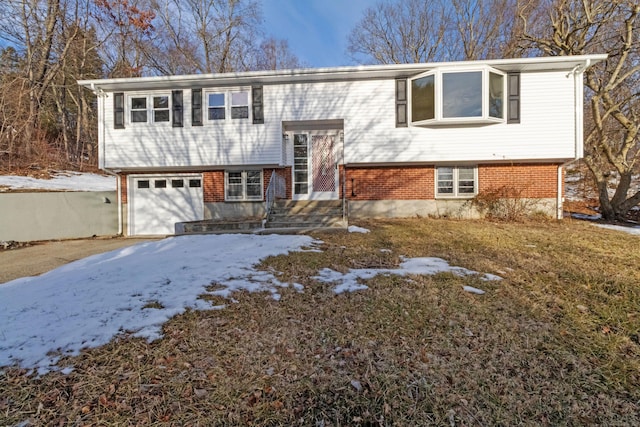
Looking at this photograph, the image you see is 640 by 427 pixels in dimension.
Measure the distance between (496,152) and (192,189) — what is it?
1087cm

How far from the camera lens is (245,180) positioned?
38.1ft

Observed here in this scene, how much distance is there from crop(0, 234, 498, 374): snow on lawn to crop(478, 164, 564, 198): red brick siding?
700cm

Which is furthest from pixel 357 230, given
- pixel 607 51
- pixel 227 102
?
pixel 607 51

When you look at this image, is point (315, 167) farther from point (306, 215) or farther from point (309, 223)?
point (309, 223)

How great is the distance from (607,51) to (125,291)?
1914 cm

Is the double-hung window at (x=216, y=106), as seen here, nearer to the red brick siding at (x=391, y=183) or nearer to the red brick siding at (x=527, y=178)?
the red brick siding at (x=391, y=183)

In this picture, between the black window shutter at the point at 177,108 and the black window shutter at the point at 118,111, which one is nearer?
the black window shutter at the point at 177,108

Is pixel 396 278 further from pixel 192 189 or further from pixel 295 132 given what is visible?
pixel 192 189

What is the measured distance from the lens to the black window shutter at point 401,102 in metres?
10.3

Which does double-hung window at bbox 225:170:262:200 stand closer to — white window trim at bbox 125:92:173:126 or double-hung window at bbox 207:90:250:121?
double-hung window at bbox 207:90:250:121

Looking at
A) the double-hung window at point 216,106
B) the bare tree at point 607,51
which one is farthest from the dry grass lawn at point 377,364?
the bare tree at point 607,51

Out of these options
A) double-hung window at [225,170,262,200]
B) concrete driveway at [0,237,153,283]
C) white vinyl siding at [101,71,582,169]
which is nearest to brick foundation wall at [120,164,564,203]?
double-hung window at [225,170,262,200]

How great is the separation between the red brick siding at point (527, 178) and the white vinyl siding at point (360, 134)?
A: 0.69m

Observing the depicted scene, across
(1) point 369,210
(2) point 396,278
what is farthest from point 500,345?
(1) point 369,210
